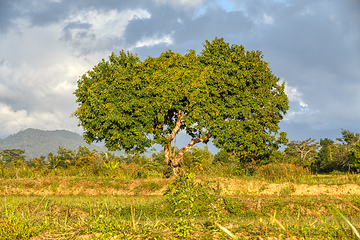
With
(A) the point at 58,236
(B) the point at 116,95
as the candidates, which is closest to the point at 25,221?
(A) the point at 58,236

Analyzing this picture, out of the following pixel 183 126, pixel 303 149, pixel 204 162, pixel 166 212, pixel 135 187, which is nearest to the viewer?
pixel 166 212

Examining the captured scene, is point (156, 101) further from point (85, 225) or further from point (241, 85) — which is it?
point (85, 225)

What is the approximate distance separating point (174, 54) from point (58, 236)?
61.4ft

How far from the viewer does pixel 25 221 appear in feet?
20.1

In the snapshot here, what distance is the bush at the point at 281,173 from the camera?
1883 cm

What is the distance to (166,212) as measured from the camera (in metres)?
10.3

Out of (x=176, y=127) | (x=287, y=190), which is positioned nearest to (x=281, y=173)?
(x=287, y=190)

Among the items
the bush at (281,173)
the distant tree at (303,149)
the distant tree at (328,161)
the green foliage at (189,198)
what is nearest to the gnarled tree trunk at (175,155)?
the bush at (281,173)

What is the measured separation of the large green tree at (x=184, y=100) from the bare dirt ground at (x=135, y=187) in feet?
11.5

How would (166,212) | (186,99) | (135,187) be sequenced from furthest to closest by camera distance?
(186,99)
(135,187)
(166,212)

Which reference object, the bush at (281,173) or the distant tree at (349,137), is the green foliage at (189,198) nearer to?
the bush at (281,173)

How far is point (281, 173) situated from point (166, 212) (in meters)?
11.7

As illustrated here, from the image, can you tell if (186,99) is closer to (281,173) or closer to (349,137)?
(281,173)

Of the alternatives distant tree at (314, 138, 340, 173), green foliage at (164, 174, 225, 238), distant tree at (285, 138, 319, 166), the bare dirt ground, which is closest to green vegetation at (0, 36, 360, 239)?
the bare dirt ground
